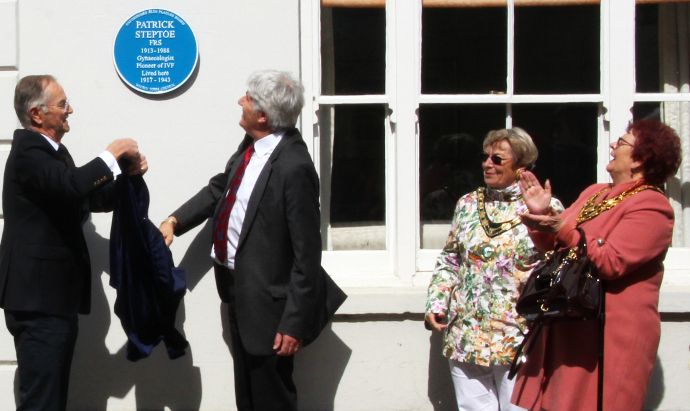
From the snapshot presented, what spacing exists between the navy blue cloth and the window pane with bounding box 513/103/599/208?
2.04 metres

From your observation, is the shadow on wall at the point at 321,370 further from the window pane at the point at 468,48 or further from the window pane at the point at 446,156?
the window pane at the point at 468,48

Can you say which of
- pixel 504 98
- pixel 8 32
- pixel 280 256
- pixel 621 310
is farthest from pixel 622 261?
pixel 8 32

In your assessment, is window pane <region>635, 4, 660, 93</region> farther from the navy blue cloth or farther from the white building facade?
the navy blue cloth

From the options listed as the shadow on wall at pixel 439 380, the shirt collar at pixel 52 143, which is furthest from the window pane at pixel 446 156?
the shirt collar at pixel 52 143

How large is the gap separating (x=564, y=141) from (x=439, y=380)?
1494 millimetres

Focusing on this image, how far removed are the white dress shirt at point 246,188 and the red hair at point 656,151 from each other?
4.96 feet

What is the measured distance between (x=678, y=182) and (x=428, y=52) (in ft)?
5.19

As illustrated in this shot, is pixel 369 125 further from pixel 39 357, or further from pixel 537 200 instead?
pixel 39 357

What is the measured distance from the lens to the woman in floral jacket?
3266 mm

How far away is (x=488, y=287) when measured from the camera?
130 inches

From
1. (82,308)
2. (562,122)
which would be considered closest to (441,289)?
(562,122)

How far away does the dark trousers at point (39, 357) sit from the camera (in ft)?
10.5

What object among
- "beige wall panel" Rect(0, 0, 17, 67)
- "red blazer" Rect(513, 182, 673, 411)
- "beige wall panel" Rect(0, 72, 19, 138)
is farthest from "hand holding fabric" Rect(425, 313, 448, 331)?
"beige wall panel" Rect(0, 0, 17, 67)

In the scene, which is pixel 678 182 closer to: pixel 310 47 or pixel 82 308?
pixel 310 47
